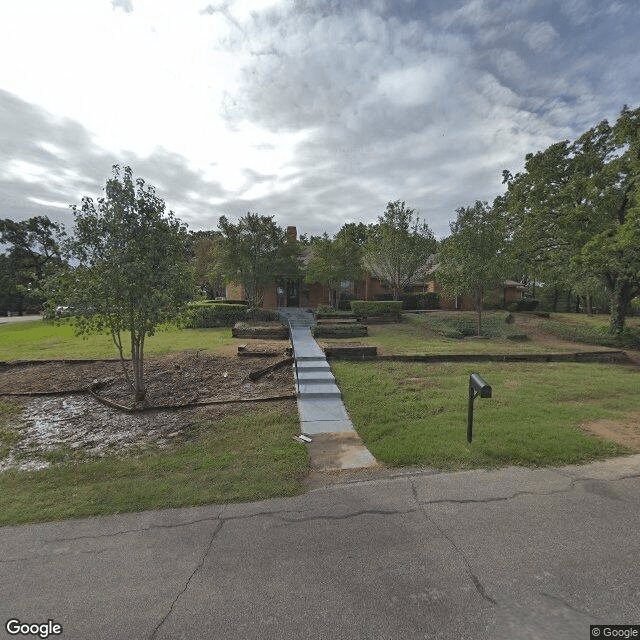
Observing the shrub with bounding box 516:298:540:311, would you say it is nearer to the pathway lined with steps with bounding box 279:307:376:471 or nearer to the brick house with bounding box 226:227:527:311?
the brick house with bounding box 226:227:527:311

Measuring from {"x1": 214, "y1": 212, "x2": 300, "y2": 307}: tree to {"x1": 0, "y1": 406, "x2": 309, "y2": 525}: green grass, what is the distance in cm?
1304

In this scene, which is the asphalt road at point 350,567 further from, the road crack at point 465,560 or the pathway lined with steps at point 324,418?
the pathway lined with steps at point 324,418

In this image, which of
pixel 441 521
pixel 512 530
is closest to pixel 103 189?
pixel 441 521

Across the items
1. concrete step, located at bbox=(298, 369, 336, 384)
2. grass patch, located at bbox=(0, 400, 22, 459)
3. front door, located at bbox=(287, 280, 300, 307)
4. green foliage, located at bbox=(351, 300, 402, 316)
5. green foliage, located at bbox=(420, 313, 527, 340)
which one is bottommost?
grass patch, located at bbox=(0, 400, 22, 459)

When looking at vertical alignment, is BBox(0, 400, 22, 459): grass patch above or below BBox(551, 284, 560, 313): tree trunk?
below

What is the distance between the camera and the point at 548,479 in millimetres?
4285

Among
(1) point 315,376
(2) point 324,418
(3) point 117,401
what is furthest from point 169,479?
(1) point 315,376

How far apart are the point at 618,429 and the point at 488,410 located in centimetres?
205

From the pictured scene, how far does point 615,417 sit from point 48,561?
8.88 meters

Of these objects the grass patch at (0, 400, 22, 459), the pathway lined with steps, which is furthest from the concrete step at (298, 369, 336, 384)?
the grass patch at (0, 400, 22, 459)

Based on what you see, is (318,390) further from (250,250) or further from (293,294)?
(293,294)

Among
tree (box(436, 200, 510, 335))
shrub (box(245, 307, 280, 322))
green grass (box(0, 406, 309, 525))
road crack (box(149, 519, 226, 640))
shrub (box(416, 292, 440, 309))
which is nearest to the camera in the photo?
road crack (box(149, 519, 226, 640))

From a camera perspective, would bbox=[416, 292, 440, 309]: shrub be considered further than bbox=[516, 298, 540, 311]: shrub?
Yes

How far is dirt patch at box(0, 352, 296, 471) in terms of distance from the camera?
232 inches
